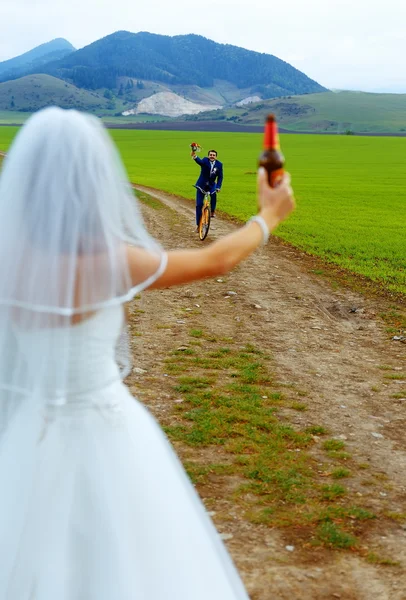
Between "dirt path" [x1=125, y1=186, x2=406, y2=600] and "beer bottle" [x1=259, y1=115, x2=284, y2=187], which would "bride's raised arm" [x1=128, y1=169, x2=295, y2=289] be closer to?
"beer bottle" [x1=259, y1=115, x2=284, y2=187]

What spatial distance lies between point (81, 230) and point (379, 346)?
839cm

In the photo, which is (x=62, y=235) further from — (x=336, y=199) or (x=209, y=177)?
(x=336, y=199)

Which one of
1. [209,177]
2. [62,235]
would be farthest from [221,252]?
[209,177]

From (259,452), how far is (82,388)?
149 inches

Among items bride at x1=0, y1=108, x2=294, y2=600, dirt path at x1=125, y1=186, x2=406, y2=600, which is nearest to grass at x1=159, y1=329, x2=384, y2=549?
dirt path at x1=125, y1=186, x2=406, y2=600

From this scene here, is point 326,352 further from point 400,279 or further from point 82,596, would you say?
point 82,596

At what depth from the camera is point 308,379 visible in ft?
28.7

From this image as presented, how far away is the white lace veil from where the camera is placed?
102 inches

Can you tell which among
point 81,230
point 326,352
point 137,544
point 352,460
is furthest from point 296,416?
point 81,230

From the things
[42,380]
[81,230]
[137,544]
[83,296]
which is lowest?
[137,544]

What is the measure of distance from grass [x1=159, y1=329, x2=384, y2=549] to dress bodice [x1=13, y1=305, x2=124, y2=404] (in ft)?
8.98

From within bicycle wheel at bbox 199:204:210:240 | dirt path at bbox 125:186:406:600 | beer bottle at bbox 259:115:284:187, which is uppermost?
beer bottle at bbox 259:115:284:187

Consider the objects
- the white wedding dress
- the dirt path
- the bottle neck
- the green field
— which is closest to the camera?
the bottle neck

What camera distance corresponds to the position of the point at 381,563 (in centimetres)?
478
